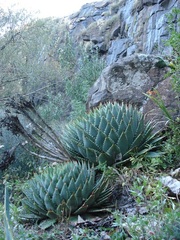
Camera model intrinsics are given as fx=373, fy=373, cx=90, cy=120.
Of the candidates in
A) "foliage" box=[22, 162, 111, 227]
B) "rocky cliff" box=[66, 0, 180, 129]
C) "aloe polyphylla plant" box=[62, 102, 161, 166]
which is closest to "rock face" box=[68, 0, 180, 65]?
"rocky cliff" box=[66, 0, 180, 129]

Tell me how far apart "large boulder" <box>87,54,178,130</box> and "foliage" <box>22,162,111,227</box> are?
219 cm

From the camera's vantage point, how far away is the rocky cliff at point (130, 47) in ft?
21.4

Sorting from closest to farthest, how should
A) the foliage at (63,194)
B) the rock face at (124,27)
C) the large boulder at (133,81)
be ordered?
the foliage at (63,194), the large boulder at (133,81), the rock face at (124,27)

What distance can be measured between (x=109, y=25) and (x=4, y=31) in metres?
11.8

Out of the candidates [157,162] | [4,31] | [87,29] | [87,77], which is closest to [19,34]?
[4,31]

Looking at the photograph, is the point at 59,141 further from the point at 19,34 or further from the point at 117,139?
the point at 19,34

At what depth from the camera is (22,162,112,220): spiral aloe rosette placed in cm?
390

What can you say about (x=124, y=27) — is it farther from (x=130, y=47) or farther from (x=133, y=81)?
(x=133, y=81)

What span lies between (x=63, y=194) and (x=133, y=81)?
3.33 meters

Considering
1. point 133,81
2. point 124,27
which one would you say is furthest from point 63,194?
point 124,27

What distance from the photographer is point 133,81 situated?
672 cm

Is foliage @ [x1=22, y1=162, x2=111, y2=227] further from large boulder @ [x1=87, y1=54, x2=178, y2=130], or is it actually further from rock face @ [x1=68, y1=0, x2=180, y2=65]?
rock face @ [x1=68, y1=0, x2=180, y2=65]

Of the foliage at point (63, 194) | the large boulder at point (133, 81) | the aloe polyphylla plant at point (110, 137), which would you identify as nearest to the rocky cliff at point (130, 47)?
the large boulder at point (133, 81)

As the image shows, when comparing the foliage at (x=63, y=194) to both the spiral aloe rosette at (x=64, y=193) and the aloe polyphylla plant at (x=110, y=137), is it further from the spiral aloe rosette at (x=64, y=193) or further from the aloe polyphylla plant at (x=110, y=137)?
the aloe polyphylla plant at (x=110, y=137)
